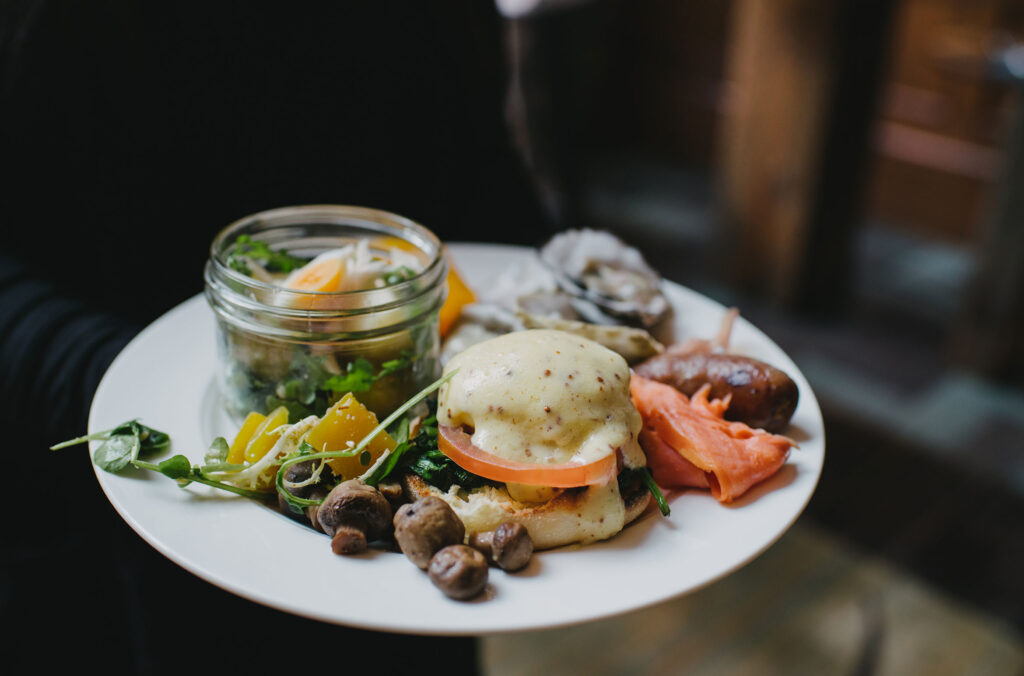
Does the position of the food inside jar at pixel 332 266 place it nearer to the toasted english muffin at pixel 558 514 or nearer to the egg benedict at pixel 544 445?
the egg benedict at pixel 544 445

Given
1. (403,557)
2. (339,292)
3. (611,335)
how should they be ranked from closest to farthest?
(403,557) < (339,292) < (611,335)

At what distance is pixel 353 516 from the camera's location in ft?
4.17

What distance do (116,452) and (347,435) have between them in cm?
36

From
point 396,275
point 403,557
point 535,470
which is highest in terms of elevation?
point 396,275

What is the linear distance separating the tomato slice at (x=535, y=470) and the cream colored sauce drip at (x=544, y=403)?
0.5 inches

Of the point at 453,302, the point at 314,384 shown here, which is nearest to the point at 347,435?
the point at 314,384

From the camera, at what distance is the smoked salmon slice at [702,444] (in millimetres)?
1396

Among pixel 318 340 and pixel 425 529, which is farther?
pixel 318 340

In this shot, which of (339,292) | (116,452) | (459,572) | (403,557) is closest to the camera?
(459,572)

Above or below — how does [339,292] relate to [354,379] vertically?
above

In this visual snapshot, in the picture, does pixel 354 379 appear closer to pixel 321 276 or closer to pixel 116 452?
pixel 321 276

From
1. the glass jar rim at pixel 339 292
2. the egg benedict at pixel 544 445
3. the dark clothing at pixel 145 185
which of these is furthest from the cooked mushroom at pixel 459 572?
the dark clothing at pixel 145 185

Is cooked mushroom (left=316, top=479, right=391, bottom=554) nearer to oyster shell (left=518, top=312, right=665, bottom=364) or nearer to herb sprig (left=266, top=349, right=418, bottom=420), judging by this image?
herb sprig (left=266, top=349, right=418, bottom=420)

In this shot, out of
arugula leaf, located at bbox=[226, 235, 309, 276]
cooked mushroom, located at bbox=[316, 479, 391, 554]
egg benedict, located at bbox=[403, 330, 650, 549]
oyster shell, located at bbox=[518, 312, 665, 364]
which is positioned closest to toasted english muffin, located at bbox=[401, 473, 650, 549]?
egg benedict, located at bbox=[403, 330, 650, 549]
